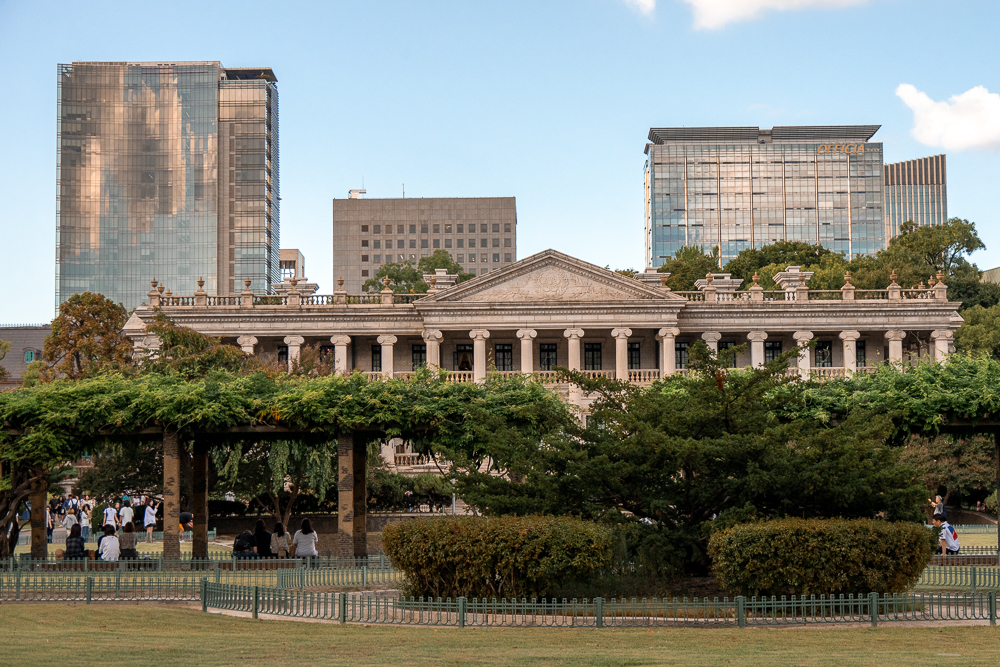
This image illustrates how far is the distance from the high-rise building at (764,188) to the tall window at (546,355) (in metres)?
130

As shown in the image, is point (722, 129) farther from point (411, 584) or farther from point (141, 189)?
point (411, 584)

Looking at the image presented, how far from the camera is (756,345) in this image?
66125 millimetres

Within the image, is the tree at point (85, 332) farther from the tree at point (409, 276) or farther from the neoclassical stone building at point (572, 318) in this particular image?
the tree at point (409, 276)

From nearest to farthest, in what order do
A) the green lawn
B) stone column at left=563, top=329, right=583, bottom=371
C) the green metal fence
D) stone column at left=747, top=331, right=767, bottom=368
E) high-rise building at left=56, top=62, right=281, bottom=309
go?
1. the green lawn
2. the green metal fence
3. stone column at left=563, top=329, right=583, bottom=371
4. stone column at left=747, top=331, right=767, bottom=368
5. high-rise building at left=56, top=62, right=281, bottom=309

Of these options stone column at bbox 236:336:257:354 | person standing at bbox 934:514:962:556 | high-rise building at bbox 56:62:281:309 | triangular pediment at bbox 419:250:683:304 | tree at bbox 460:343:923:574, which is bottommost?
person standing at bbox 934:514:962:556

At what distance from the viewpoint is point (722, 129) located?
199m

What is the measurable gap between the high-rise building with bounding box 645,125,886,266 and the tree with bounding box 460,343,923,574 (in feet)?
583

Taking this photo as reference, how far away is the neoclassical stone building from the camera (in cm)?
6425

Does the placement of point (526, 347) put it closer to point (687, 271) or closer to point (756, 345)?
point (756, 345)

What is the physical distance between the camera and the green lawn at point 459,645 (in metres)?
13.0

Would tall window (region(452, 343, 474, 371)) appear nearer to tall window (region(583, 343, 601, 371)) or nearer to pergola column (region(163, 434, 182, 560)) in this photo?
tall window (region(583, 343, 601, 371))

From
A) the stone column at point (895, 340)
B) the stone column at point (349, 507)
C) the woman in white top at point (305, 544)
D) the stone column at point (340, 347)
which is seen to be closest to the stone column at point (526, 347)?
the stone column at point (340, 347)

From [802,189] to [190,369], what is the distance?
17586cm

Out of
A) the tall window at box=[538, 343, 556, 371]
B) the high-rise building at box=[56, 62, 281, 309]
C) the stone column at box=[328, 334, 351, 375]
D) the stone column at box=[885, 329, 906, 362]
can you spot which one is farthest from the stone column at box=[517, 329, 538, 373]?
the high-rise building at box=[56, 62, 281, 309]
